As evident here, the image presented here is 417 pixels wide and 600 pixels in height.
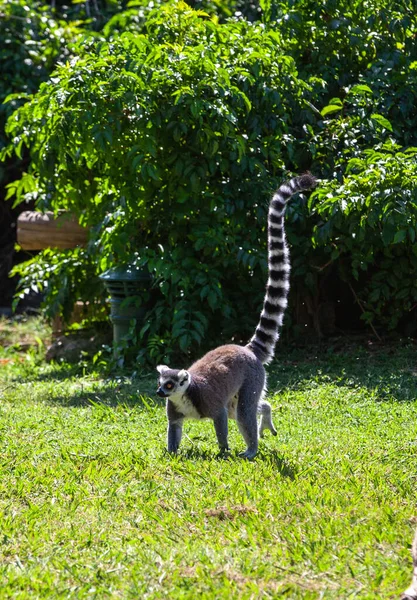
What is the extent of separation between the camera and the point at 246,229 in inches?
369

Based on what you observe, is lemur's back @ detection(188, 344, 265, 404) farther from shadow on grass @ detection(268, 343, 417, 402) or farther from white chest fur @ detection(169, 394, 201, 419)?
shadow on grass @ detection(268, 343, 417, 402)

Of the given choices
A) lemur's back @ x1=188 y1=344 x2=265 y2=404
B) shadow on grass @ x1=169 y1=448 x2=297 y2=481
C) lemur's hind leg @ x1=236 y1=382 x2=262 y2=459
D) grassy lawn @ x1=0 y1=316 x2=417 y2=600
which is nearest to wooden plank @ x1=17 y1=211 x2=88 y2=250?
grassy lawn @ x1=0 y1=316 x2=417 y2=600

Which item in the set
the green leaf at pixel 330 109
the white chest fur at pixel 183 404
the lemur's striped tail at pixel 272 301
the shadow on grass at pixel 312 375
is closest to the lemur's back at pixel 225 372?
the white chest fur at pixel 183 404

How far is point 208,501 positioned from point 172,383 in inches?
42.7

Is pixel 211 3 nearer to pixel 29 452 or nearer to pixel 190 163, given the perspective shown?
pixel 190 163

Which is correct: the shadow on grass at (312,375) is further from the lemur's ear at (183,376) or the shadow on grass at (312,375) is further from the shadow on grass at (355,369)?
the lemur's ear at (183,376)

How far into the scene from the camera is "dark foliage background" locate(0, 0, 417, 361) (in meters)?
8.55

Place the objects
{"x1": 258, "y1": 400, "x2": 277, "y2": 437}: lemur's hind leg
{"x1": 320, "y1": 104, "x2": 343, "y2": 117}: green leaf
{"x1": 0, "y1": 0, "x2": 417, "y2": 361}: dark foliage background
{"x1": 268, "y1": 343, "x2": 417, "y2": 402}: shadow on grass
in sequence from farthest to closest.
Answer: {"x1": 320, "y1": 104, "x2": 343, "y2": 117}: green leaf, {"x1": 0, "y1": 0, "x2": 417, "y2": 361}: dark foliage background, {"x1": 268, "y1": 343, "x2": 417, "y2": 402}: shadow on grass, {"x1": 258, "y1": 400, "x2": 277, "y2": 437}: lemur's hind leg

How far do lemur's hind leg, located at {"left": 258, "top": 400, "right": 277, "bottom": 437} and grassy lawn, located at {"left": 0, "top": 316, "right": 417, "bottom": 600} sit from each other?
78 mm

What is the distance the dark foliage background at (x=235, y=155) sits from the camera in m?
8.55

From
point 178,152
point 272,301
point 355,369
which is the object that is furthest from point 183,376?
point 178,152

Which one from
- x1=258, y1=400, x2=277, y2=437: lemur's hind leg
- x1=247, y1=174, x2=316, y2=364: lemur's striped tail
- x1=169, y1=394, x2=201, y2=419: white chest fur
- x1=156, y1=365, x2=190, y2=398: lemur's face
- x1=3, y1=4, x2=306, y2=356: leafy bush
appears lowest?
x1=258, y1=400, x2=277, y2=437: lemur's hind leg

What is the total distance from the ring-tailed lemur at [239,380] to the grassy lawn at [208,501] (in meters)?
0.20

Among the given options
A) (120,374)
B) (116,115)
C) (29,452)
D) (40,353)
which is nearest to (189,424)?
(29,452)
